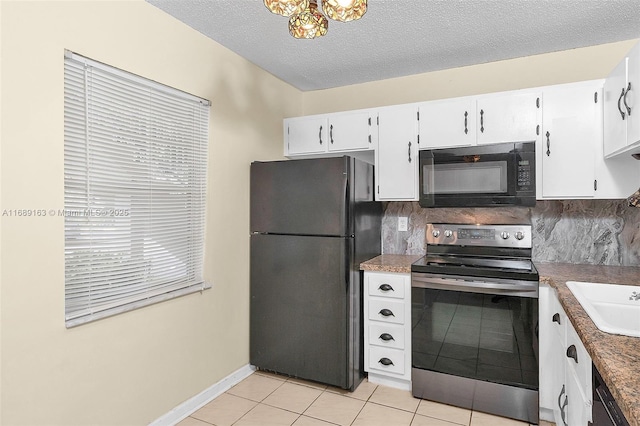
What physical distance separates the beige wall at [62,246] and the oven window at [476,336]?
1.32 metres

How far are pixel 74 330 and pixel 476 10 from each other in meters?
2.69

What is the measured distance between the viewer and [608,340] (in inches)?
47.2

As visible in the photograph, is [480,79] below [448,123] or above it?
above

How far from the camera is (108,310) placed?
1.90m

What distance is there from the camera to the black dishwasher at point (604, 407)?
98 cm

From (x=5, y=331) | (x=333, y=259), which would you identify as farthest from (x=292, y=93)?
(x=5, y=331)

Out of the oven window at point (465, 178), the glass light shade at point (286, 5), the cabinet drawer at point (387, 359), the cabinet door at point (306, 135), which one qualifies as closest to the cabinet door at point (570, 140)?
the oven window at point (465, 178)

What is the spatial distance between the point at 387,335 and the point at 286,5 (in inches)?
85.4

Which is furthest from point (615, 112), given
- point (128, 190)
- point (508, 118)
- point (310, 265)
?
point (128, 190)

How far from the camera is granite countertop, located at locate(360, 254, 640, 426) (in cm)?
90

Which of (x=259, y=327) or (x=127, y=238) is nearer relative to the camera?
(x=127, y=238)

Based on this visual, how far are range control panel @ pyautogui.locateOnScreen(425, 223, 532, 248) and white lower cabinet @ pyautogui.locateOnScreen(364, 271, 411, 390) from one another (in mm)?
555

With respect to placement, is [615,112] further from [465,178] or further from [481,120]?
[465,178]

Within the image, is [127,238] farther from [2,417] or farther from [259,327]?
[259,327]
